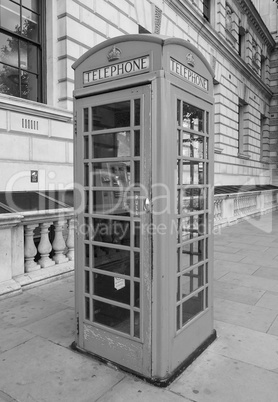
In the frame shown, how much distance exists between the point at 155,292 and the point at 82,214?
35.6 inches

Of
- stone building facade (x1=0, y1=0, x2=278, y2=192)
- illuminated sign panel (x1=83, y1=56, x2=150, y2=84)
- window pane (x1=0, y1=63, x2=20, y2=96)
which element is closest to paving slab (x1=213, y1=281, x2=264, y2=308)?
illuminated sign panel (x1=83, y1=56, x2=150, y2=84)

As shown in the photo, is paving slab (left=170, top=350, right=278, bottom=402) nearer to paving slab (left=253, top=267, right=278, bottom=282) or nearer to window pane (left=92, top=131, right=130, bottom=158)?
window pane (left=92, top=131, right=130, bottom=158)

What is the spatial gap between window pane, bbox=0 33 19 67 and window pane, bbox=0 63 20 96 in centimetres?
14

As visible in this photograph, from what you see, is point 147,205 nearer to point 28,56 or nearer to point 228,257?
point 228,257

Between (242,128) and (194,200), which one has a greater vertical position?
(242,128)

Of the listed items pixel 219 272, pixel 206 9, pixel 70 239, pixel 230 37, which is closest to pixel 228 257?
pixel 219 272

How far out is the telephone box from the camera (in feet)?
7.83

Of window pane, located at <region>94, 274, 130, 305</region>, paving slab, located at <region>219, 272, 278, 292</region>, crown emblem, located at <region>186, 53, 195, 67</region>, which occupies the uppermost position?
crown emblem, located at <region>186, 53, 195, 67</region>

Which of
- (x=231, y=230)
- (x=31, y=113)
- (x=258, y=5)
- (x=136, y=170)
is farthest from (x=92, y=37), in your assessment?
(x=258, y=5)

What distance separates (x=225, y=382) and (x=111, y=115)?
2195 mm

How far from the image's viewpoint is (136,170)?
2.50 metres

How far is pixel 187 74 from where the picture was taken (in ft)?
8.52

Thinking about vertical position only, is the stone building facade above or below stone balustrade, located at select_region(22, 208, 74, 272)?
above

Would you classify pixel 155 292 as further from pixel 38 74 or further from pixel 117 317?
pixel 38 74
